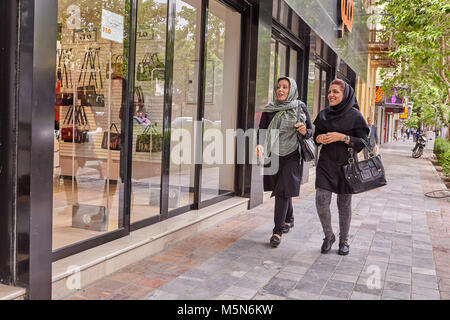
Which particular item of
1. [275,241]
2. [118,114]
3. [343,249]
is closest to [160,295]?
[275,241]

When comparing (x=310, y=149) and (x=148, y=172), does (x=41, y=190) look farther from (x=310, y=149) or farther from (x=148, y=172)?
(x=310, y=149)

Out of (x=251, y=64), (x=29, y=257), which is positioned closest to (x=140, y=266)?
(x=29, y=257)

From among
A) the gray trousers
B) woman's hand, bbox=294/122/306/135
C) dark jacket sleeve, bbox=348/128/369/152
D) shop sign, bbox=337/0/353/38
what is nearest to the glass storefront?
woman's hand, bbox=294/122/306/135

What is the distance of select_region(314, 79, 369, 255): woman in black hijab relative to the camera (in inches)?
181

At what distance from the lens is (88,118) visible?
4902 millimetres

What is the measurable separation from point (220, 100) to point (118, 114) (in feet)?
8.34

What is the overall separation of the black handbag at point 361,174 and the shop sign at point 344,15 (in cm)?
733

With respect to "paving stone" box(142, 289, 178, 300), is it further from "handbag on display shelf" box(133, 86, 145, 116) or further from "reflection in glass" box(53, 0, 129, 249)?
"handbag on display shelf" box(133, 86, 145, 116)

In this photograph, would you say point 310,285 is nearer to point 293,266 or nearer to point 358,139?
point 293,266

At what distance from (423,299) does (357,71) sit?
46.9 feet

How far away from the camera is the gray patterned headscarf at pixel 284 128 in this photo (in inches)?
196

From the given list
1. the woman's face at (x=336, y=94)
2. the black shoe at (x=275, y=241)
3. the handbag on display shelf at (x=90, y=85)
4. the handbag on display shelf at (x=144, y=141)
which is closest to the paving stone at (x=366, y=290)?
the black shoe at (x=275, y=241)

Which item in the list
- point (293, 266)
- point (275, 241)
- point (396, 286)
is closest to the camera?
point (396, 286)

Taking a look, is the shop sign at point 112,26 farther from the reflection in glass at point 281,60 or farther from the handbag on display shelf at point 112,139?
the reflection in glass at point 281,60
